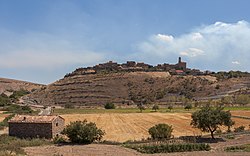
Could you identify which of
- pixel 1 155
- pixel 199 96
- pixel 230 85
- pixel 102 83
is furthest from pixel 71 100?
pixel 1 155

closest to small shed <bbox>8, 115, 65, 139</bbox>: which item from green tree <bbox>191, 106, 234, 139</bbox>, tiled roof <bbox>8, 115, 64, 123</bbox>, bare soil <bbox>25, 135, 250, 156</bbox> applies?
tiled roof <bbox>8, 115, 64, 123</bbox>

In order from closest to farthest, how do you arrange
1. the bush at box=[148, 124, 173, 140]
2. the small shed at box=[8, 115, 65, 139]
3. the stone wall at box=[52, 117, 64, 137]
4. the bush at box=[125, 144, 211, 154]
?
the bush at box=[125, 144, 211, 154]
the bush at box=[148, 124, 173, 140]
the small shed at box=[8, 115, 65, 139]
the stone wall at box=[52, 117, 64, 137]

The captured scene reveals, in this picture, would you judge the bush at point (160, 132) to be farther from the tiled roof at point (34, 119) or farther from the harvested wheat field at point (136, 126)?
the tiled roof at point (34, 119)

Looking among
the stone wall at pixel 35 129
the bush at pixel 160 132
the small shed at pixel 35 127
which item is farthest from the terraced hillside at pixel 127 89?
the bush at pixel 160 132

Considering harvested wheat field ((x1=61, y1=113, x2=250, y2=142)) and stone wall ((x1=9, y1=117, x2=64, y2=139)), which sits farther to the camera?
harvested wheat field ((x1=61, y1=113, x2=250, y2=142))

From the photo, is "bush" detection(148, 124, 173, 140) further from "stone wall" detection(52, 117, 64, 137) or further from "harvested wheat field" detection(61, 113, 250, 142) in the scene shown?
"stone wall" detection(52, 117, 64, 137)

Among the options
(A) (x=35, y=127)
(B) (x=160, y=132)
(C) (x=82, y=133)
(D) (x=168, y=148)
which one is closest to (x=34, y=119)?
(A) (x=35, y=127)

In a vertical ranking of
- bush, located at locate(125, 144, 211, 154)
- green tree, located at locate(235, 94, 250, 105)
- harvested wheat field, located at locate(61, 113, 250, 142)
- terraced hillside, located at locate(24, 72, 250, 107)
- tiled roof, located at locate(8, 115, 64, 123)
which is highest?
terraced hillside, located at locate(24, 72, 250, 107)

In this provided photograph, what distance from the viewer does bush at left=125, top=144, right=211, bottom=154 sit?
1708 inches

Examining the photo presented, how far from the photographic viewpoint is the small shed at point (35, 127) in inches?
2138

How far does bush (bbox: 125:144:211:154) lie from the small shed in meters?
14.8

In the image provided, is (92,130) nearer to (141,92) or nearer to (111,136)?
(111,136)

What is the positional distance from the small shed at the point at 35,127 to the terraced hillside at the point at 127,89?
8668cm

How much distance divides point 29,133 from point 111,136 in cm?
1311
